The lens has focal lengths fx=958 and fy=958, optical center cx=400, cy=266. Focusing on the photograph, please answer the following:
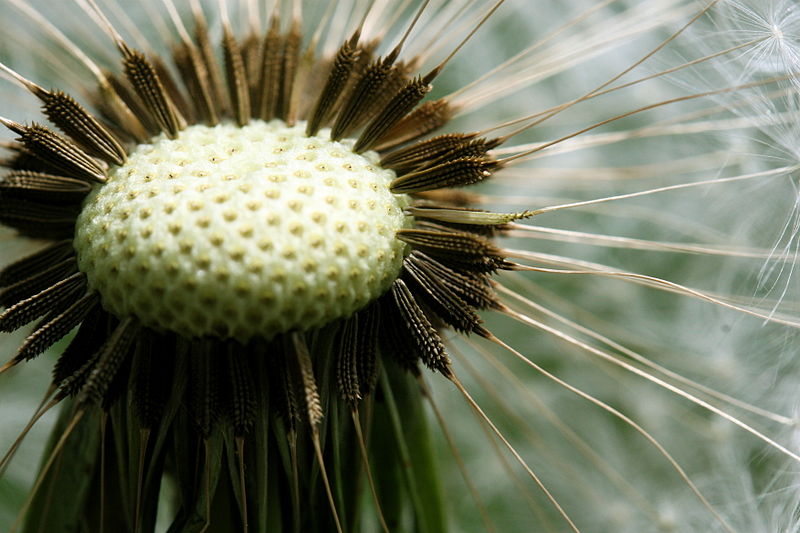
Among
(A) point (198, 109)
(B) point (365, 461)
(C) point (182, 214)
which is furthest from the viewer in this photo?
(A) point (198, 109)

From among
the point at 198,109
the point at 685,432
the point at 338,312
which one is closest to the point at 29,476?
the point at 198,109

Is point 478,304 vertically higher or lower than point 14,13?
lower

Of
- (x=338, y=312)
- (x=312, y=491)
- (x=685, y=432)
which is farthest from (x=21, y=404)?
(x=685, y=432)

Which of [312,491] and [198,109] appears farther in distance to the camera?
[198,109]

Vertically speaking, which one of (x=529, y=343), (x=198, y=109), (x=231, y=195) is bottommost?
(x=529, y=343)

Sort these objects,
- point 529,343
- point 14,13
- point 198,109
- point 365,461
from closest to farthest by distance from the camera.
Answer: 1. point 365,461
2. point 198,109
3. point 14,13
4. point 529,343

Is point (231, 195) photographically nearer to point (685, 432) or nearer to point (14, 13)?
point (14, 13)

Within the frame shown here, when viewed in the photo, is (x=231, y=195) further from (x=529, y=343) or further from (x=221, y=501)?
(x=529, y=343)
